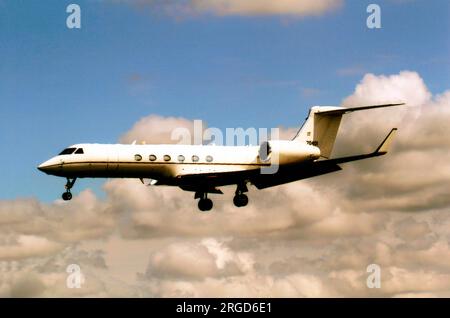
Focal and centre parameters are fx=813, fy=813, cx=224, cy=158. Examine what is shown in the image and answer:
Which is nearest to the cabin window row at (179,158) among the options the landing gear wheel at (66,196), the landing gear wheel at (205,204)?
the landing gear wheel at (205,204)

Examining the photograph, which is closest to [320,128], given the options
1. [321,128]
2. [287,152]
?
[321,128]

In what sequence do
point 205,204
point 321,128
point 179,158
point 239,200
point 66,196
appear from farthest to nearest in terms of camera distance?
point 321,128
point 205,204
point 239,200
point 179,158
point 66,196

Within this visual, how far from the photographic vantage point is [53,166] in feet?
161

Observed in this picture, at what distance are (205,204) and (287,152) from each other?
681 centimetres

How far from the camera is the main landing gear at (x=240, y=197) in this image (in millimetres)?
52562

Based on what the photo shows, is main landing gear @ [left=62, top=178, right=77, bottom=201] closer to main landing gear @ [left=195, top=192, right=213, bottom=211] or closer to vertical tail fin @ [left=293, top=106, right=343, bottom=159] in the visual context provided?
main landing gear @ [left=195, top=192, right=213, bottom=211]

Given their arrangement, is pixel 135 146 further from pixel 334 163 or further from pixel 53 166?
pixel 334 163

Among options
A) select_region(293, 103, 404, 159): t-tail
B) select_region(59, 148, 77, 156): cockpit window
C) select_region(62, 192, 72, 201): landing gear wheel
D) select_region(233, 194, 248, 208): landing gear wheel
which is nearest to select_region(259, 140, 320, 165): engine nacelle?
select_region(233, 194, 248, 208): landing gear wheel

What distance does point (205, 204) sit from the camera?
54.1 m

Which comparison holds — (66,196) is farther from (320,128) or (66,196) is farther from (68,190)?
(320,128)

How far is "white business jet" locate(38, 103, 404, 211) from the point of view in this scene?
1934 inches
